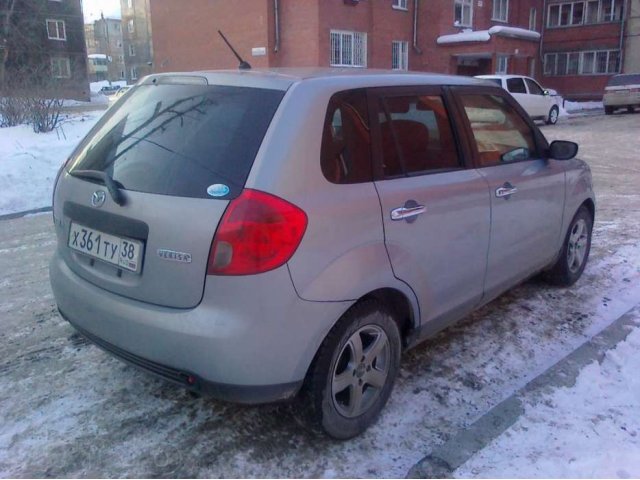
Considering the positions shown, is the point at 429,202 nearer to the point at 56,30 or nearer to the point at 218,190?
the point at 218,190

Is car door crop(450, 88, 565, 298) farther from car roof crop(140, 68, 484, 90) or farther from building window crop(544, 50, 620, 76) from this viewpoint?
building window crop(544, 50, 620, 76)

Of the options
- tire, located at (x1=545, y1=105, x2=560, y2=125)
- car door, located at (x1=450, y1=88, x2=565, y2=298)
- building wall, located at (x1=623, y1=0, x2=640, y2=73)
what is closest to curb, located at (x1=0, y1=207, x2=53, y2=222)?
car door, located at (x1=450, y1=88, x2=565, y2=298)

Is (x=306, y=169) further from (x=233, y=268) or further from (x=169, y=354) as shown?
(x=169, y=354)

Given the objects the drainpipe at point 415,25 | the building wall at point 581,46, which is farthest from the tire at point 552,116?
the building wall at point 581,46

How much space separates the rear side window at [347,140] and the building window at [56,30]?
1662 inches

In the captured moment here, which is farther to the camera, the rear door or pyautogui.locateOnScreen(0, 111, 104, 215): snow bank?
pyautogui.locateOnScreen(0, 111, 104, 215): snow bank

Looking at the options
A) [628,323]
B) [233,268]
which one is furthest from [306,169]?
[628,323]

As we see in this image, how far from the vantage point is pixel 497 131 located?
4020 millimetres

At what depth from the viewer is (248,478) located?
2.62 metres

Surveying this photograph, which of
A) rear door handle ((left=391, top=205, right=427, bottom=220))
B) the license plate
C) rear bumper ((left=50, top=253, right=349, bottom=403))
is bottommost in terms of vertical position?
rear bumper ((left=50, top=253, right=349, bottom=403))

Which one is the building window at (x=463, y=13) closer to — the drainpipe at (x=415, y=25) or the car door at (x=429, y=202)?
the drainpipe at (x=415, y=25)

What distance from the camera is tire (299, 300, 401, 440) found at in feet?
8.82

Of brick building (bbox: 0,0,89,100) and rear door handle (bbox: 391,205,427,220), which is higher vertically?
brick building (bbox: 0,0,89,100)

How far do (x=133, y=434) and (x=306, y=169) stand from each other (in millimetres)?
1518
